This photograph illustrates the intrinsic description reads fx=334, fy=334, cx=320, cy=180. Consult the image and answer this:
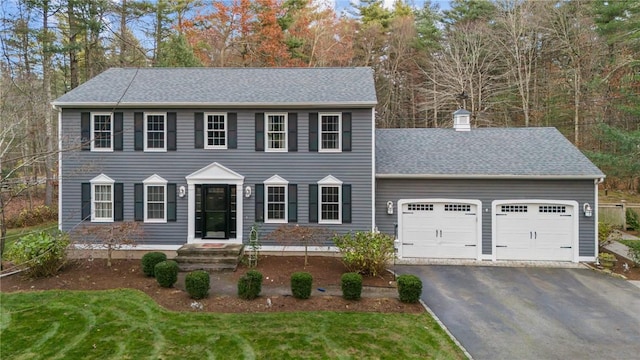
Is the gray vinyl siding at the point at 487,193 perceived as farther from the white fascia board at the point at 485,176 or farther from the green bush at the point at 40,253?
the green bush at the point at 40,253

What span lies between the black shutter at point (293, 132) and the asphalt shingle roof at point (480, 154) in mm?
3105

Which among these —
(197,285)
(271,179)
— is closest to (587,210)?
(271,179)

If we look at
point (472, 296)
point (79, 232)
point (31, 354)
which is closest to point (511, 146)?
point (472, 296)

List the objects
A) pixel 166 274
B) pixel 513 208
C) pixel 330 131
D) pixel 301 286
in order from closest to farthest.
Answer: pixel 301 286 → pixel 166 274 → pixel 513 208 → pixel 330 131

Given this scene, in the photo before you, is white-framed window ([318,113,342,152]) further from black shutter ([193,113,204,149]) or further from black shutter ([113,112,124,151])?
black shutter ([113,112,124,151])

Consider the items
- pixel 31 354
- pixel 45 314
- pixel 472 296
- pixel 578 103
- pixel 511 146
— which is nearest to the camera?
pixel 31 354

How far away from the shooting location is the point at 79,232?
440 inches

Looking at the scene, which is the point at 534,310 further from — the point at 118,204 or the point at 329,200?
the point at 118,204

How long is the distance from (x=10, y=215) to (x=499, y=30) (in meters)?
31.2

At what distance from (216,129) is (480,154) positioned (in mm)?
9829

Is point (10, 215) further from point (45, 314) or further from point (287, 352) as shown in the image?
point (287, 352)

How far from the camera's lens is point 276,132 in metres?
12.0

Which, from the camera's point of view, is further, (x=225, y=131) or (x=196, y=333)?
(x=225, y=131)

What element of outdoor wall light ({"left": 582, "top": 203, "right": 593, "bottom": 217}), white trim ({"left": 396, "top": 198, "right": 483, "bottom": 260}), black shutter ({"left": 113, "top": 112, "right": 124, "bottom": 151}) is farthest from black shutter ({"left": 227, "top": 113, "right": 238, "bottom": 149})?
outdoor wall light ({"left": 582, "top": 203, "right": 593, "bottom": 217})
